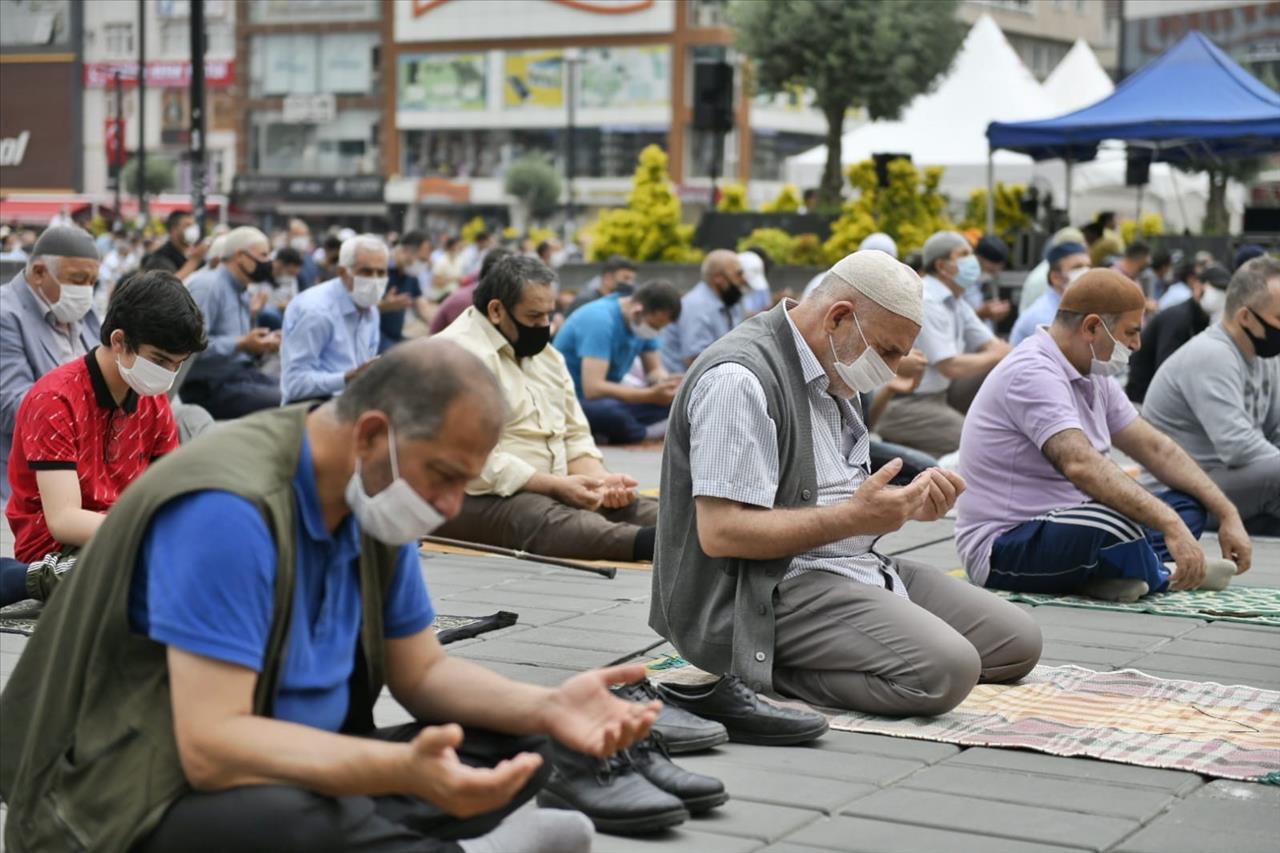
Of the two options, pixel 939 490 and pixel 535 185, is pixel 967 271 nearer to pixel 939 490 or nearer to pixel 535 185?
pixel 939 490

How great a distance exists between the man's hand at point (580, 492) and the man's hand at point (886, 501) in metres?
3.30

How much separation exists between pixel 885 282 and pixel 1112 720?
138cm

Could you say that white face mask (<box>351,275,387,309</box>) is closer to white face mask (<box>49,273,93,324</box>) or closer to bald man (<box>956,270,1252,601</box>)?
white face mask (<box>49,273,93,324</box>)

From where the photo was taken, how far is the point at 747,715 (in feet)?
16.8

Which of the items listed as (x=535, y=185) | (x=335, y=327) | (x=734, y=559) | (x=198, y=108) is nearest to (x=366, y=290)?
(x=335, y=327)

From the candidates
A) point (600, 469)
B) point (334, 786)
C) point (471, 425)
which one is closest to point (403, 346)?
point (471, 425)

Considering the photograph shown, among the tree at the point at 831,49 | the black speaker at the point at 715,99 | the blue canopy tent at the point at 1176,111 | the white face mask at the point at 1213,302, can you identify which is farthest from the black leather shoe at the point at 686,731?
the tree at the point at 831,49

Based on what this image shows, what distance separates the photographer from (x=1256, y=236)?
1035 inches

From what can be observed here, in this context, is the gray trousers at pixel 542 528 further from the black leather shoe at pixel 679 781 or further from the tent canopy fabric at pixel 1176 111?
the tent canopy fabric at pixel 1176 111

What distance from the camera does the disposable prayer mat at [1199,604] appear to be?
728 centimetres

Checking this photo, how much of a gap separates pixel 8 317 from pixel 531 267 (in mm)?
2124

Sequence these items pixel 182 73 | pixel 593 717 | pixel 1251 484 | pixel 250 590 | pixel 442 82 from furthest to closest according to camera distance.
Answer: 1. pixel 442 82
2. pixel 182 73
3. pixel 1251 484
4. pixel 593 717
5. pixel 250 590

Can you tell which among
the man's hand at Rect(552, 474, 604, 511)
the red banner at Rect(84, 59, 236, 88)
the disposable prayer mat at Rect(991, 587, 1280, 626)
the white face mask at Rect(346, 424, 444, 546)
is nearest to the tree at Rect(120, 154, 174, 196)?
the red banner at Rect(84, 59, 236, 88)

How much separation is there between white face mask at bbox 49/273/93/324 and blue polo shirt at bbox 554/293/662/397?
4.97 meters
